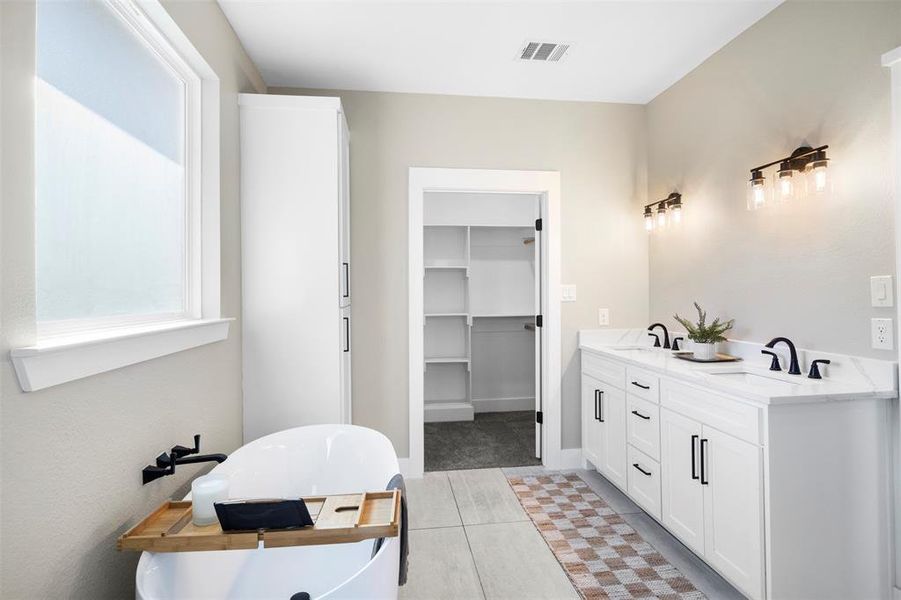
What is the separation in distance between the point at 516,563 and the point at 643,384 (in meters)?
1.13

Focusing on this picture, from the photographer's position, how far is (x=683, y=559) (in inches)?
90.0

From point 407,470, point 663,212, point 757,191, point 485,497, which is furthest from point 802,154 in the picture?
point 407,470

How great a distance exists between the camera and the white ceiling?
233cm

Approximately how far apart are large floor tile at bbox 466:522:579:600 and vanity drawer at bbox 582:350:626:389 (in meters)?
0.98

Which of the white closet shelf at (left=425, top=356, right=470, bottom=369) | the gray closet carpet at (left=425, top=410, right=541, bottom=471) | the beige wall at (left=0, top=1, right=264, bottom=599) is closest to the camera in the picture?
the beige wall at (left=0, top=1, right=264, bottom=599)

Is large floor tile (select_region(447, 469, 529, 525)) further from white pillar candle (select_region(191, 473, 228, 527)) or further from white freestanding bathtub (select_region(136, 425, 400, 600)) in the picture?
white pillar candle (select_region(191, 473, 228, 527))

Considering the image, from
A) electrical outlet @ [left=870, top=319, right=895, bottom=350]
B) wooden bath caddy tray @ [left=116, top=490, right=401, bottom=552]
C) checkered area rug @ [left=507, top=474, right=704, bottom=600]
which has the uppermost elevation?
electrical outlet @ [left=870, top=319, right=895, bottom=350]

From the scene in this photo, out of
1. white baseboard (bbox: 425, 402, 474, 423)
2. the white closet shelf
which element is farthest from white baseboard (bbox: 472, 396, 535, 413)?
the white closet shelf

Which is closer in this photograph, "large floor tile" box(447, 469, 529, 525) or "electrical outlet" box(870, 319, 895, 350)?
"electrical outlet" box(870, 319, 895, 350)

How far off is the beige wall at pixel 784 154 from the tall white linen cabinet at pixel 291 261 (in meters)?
2.17

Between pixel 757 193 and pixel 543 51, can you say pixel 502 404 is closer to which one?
pixel 757 193

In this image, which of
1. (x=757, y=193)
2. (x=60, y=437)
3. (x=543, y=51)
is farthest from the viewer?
(x=543, y=51)

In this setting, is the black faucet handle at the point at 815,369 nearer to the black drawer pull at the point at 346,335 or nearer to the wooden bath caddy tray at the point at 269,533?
the wooden bath caddy tray at the point at 269,533

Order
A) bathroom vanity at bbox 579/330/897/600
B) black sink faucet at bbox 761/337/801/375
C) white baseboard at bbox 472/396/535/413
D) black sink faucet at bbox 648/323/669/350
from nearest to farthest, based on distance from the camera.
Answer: bathroom vanity at bbox 579/330/897/600 → black sink faucet at bbox 761/337/801/375 → black sink faucet at bbox 648/323/669/350 → white baseboard at bbox 472/396/535/413
